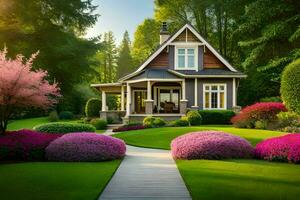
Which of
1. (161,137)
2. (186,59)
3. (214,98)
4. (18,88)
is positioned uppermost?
(186,59)

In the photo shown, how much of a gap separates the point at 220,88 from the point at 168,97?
15.6 ft

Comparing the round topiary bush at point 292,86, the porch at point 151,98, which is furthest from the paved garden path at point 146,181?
the porch at point 151,98

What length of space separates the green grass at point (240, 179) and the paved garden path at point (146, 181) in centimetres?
27

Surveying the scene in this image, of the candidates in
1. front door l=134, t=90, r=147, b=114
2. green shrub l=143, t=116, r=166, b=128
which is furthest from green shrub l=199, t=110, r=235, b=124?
front door l=134, t=90, r=147, b=114

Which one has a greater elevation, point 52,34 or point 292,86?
point 52,34

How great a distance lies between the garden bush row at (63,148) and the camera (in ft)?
43.1

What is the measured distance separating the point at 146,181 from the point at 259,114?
16150 mm

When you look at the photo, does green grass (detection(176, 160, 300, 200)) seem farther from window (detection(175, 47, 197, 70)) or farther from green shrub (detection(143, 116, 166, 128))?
window (detection(175, 47, 197, 70))

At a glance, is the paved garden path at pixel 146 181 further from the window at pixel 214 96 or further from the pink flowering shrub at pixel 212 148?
the window at pixel 214 96

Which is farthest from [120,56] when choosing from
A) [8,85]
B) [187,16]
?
[8,85]

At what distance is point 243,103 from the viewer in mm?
43656

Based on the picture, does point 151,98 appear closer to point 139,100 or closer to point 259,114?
point 139,100

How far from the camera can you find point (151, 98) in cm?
3312

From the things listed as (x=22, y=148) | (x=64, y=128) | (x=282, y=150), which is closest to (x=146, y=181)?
(x=282, y=150)
